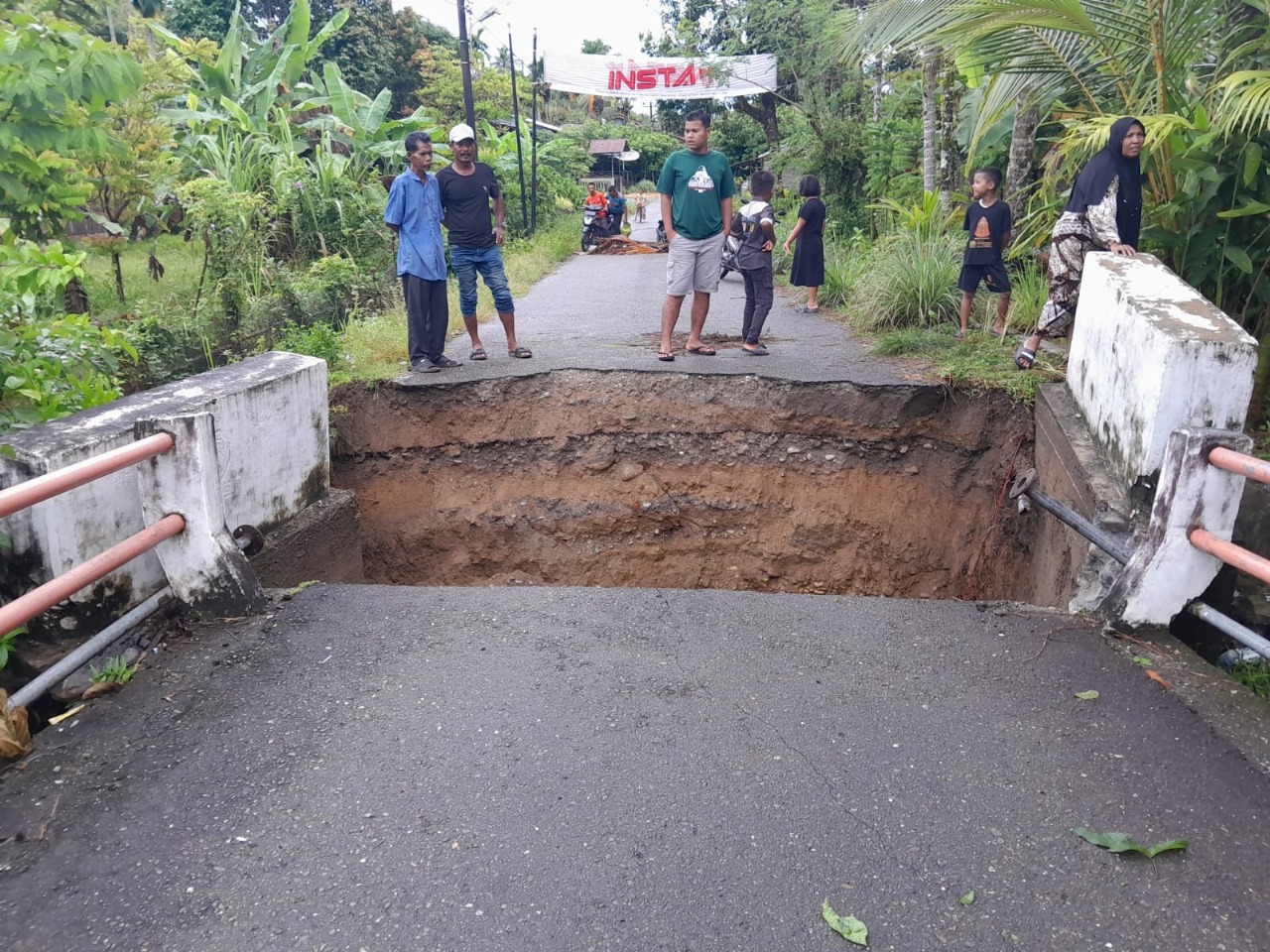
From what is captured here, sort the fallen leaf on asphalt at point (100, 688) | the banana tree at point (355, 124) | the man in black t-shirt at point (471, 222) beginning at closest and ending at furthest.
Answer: the fallen leaf on asphalt at point (100, 688), the man in black t-shirt at point (471, 222), the banana tree at point (355, 124)

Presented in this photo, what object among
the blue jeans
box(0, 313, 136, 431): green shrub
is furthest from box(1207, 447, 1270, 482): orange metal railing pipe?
the blue jeans

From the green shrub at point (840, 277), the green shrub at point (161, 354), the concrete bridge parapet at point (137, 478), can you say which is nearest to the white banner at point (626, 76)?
the green shrub at point (840, 277)

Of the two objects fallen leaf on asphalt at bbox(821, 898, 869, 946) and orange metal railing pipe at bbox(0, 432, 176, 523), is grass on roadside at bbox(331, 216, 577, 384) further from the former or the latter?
fallen leaf on asphalt at bbox(821, 898, 869, 946)

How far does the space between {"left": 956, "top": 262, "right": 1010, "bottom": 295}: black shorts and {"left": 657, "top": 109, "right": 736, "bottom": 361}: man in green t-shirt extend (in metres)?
2.26

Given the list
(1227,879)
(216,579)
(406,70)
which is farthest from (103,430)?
(406,70)

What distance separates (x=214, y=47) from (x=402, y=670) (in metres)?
15.2

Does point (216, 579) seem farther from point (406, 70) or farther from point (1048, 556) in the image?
point (406, 70)

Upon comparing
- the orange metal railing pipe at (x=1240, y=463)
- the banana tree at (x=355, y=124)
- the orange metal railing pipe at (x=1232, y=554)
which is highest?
the banana tree at (x=355, y=124)

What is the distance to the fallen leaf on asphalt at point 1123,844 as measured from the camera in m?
2.39

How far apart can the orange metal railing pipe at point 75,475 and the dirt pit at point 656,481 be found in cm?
331

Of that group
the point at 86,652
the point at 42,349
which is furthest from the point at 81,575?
the point at 42,349

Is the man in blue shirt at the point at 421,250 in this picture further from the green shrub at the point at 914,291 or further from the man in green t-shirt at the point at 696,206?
the green shrub at the point at 914,291

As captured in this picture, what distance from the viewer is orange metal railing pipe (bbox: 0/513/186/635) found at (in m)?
2.62

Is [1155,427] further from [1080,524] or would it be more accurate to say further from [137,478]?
[137,478]
